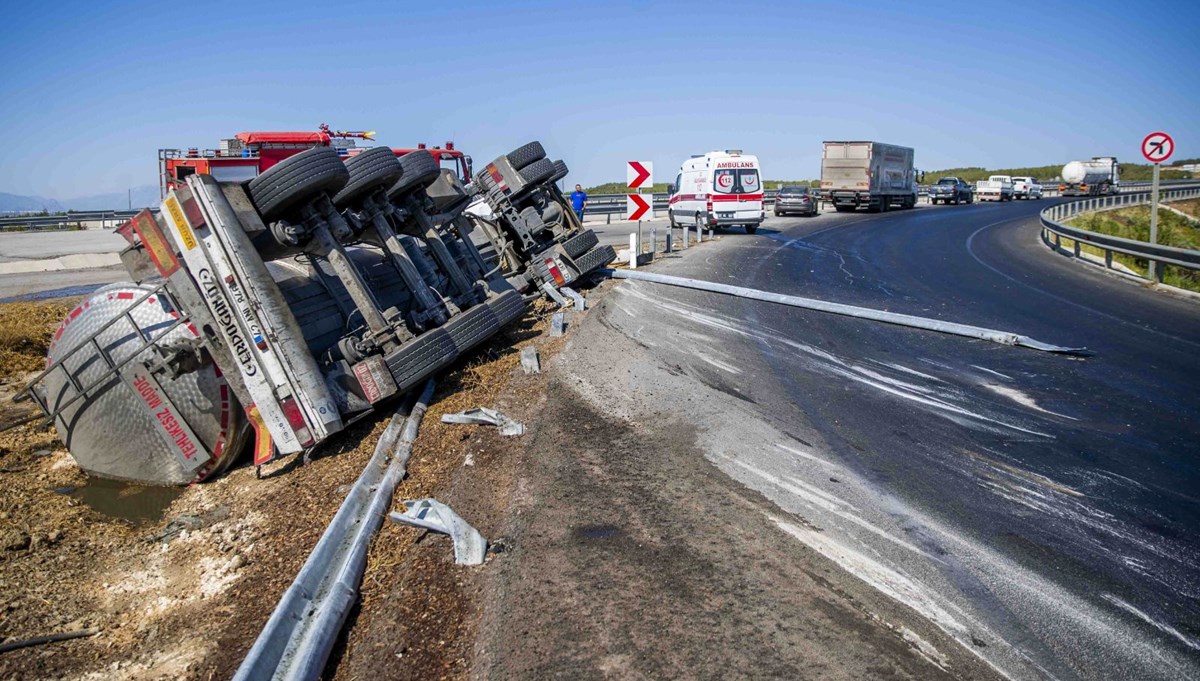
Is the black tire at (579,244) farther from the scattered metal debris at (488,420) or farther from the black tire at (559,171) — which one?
the scattered metal debris at (488,420)

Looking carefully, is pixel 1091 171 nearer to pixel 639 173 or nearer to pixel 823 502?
pixel 639 173

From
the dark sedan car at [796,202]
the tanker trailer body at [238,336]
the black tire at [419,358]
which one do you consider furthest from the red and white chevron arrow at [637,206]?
the dark sedan car at [796,202]

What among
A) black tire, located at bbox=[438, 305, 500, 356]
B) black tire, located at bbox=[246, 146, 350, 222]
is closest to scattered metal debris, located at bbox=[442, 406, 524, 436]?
black tire, located at bbox=[438, 305, 500, 356]

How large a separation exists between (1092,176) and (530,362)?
71191 millimetres

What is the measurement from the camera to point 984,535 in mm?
4992

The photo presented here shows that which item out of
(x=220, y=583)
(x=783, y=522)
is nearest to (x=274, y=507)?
(x=220, y=583)

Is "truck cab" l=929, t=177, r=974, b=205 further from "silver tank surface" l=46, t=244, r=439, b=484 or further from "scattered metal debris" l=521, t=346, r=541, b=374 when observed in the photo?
"silver tank surface" l=46, t=244, r=439, b=484

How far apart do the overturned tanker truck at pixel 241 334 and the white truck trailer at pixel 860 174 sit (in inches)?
1391

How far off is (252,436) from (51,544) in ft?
5.96

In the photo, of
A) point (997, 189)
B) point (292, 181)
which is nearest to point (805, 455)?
point (292, 181)

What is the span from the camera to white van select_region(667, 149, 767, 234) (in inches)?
1027

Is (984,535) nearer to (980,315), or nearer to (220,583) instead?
(220,583)

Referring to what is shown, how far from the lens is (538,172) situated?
42.8 ft

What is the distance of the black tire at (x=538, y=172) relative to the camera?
12922 millimetres
